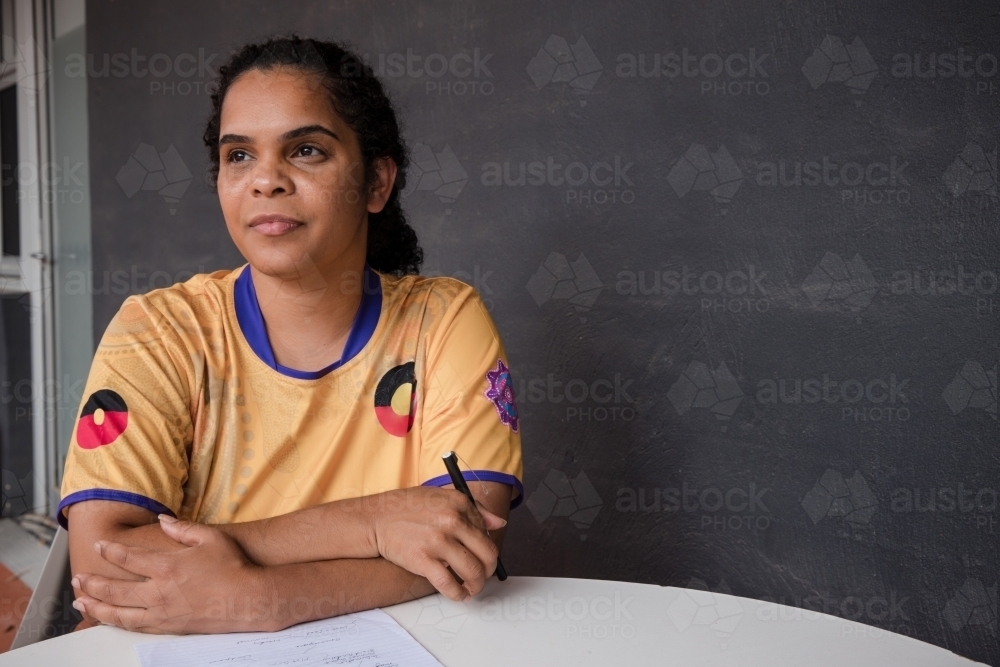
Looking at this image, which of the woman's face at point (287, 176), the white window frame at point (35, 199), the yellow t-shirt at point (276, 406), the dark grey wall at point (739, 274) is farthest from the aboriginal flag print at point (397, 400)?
the white window frame at point (35, 199)

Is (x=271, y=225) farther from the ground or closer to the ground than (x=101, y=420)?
farther from the ground

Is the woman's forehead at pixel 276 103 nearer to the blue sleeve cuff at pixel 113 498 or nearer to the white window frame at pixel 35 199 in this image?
the blue sleeve cuff at pixel 113 498

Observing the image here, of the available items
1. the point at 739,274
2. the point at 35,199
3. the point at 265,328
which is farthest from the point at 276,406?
the point at 35,199

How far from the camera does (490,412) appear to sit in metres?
1.52

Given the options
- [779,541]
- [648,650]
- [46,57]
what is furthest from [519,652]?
[46,57]

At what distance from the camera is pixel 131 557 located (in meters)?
1.21

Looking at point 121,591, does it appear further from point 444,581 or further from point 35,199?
point 35,199

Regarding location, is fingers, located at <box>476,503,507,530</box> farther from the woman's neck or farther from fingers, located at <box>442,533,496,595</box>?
the woman's neck

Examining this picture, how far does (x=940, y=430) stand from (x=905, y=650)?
3.45ft

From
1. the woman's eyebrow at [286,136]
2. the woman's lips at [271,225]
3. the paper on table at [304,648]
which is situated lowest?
the paper on table at [304,648]

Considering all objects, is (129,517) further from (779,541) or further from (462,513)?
(779,541)

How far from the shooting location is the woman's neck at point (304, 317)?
160 cm

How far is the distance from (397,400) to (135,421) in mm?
451

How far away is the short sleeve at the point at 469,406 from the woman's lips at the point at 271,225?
0.33 metres
